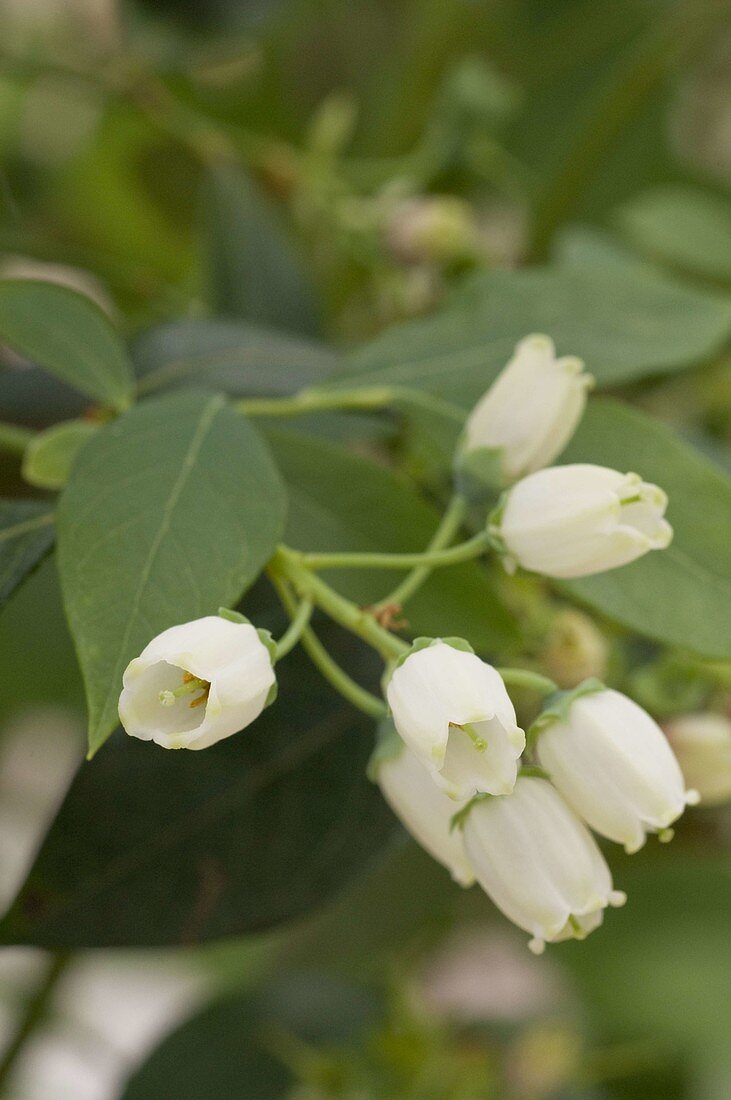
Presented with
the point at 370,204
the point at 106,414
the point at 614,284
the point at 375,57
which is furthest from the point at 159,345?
the point at 375,57

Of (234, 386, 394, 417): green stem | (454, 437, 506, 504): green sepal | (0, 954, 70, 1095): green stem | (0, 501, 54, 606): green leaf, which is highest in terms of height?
(454, 437, 506, 504): green sepal

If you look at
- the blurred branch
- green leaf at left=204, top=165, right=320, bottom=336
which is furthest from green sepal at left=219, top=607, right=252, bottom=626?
the blurred branch

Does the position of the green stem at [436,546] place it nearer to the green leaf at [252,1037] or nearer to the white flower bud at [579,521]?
the white flower bud at [579,521]

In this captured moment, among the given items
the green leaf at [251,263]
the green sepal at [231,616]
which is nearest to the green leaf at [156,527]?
the green sepal at [231,616]

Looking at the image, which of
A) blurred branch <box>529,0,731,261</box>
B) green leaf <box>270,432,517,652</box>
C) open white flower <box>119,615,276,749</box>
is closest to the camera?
open white flower <box>119,615,276,749</box>

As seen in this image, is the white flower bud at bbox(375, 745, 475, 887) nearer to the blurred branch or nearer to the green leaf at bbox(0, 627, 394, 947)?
the green leaf at bbox(0, 627, 394, 947)

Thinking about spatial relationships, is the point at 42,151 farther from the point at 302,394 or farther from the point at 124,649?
the point at 124,649
